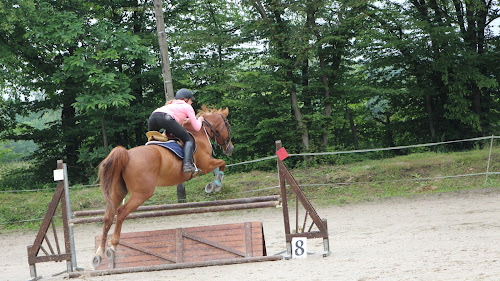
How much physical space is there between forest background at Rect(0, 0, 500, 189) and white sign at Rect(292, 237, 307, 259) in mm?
8071

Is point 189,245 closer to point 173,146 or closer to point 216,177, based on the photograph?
point 216,177

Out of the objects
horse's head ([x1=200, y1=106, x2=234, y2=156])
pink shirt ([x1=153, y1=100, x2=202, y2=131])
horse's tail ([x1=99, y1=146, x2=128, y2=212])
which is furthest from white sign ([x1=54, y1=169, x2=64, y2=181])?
horse's head ([x1=200, y1=106, x2=234, y2=156])

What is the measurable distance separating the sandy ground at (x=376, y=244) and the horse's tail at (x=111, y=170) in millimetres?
1227

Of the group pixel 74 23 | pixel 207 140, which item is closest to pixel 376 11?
pixel 74 23

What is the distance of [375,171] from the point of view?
536 inches

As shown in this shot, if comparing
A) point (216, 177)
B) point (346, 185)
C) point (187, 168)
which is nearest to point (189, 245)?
point (216, 177)

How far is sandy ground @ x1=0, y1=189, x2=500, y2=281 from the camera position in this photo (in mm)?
5559

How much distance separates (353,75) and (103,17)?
7867 millimetres

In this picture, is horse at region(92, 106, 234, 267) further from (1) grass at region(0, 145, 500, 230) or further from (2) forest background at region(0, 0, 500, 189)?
(2) forest background at region(0, 0, 500, 189)

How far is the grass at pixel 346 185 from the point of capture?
12586 mm

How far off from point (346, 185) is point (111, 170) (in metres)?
8.49

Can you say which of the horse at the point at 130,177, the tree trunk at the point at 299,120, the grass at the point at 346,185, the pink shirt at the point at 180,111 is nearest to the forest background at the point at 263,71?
the tree trunk at the point at 299,120

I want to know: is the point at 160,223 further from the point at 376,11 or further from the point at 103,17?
the point at 376,11

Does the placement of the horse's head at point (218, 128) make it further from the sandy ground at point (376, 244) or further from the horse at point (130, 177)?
the sandy ground at point (376, 244)
